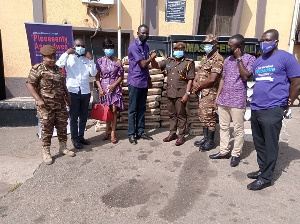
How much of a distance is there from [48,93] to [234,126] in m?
2.94

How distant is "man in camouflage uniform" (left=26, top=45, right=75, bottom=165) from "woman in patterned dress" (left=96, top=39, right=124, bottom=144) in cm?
75

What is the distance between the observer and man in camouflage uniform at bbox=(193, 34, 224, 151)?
3.88 metres

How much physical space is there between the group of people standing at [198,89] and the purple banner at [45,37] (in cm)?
96

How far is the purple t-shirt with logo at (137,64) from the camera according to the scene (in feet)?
14.1

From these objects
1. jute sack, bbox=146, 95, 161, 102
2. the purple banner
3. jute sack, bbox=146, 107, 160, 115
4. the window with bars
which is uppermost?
the window with bars

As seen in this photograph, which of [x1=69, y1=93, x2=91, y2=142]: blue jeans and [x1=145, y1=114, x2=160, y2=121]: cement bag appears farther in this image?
[x1=145, y1=114, x2=160, y2=121]: cement bag

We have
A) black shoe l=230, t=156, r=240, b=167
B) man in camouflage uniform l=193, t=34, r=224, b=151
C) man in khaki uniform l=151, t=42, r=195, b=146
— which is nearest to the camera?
black shoe l=230, t=156, r=240, b=167

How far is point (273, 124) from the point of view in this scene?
301cm

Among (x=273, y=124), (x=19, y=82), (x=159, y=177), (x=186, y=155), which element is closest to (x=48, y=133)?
(x=159, y=177)

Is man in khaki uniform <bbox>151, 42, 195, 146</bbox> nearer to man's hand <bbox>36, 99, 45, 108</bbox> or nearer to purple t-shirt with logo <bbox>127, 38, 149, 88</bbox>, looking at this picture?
purple t-shirt with logo <bbox>127, 38, 149, 88</bbox>

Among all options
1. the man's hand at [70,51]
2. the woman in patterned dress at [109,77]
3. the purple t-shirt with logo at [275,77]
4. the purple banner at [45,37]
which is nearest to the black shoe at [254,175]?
the purple t-shirt with logo at [275,77]

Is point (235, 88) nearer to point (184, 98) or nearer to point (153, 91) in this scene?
point (184, 98)

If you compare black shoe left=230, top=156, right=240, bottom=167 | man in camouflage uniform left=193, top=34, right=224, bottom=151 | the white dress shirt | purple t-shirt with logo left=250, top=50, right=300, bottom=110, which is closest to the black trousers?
purple t-shirt with logo left=250, top=50, right=300, bottom=110

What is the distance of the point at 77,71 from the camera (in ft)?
13.6
